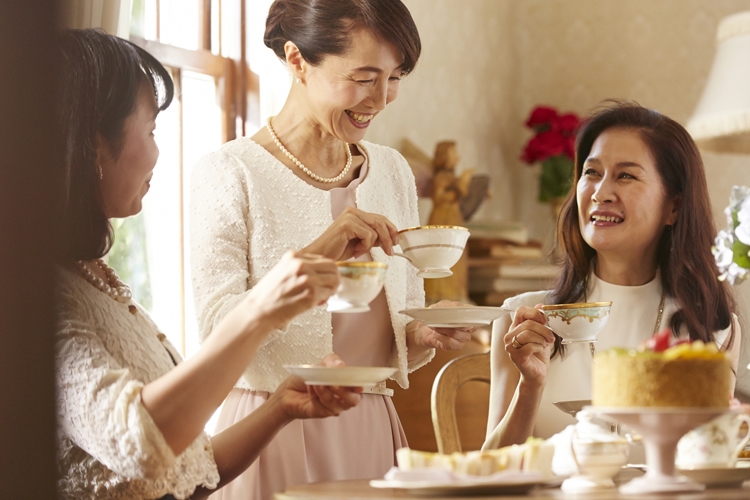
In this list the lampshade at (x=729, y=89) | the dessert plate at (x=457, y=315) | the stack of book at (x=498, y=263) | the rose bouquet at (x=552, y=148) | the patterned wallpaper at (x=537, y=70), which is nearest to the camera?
the dessert plate at (x=457, y=315)

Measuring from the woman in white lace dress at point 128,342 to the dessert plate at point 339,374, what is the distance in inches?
3.9

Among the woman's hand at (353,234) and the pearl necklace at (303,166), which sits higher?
the pearl necklace at (303,166)

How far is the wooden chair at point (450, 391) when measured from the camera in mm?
2107

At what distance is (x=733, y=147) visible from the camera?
11.3 ft

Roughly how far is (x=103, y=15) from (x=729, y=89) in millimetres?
2185

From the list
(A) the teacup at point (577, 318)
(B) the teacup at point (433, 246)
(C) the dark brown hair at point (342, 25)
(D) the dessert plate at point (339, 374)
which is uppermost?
(C) the dark brown hair at point (342, 25)

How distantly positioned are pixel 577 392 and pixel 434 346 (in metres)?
0.42

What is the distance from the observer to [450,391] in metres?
2.15

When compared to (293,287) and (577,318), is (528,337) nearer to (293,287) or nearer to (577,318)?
(577,318)

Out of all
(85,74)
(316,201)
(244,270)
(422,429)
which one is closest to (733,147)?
(422,429)

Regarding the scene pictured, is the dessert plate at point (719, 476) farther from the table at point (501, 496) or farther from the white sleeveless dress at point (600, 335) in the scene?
the white sleeveless dress at point (600, 335)

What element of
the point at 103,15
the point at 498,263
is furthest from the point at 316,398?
the point at 498,263

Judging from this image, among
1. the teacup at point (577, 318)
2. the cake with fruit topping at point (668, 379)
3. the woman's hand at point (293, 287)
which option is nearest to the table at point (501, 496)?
the cake with fruit topping at point (668, 379)

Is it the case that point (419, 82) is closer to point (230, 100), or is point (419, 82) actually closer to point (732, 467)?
point (230, 100)
